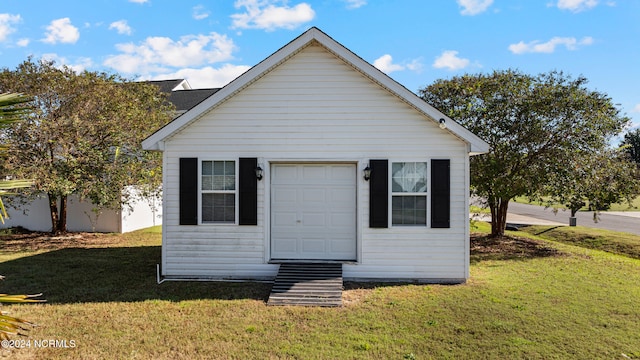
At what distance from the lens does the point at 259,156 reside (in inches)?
332

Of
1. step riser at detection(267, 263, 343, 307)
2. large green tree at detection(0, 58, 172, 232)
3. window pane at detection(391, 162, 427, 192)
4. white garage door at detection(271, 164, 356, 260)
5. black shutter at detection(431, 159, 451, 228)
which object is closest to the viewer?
step riser at detection(267, 263, 343, 307)

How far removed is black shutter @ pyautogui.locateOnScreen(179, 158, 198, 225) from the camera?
8.45 m

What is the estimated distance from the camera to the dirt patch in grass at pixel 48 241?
12.4 m

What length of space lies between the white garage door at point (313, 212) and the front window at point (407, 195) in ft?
3.14

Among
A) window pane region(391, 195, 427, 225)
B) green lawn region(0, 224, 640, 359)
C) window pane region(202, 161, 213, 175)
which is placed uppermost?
window pane region(202, 161, 213, 175)

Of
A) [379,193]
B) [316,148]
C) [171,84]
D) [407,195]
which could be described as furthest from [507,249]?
[171,84]

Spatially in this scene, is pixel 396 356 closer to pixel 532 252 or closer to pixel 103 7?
pixel 532 252

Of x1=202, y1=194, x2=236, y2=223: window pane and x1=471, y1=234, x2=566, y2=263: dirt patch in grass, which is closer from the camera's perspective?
x1=202, y1=194, x2=236, y2=223: window pane

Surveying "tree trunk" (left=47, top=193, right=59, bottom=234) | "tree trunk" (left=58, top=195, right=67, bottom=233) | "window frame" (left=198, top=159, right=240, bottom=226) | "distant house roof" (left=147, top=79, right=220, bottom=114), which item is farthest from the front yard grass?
"distant house roof" (left=147, top=79, right=220, bottom=114)

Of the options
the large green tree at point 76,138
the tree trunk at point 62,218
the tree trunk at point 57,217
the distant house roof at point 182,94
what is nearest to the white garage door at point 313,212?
the large green tree at point 76,138

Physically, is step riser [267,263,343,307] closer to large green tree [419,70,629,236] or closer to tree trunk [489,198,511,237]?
large green tree [419,70,629,236]

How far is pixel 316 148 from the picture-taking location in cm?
841

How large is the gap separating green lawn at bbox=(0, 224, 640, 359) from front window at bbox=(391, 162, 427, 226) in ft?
4.97

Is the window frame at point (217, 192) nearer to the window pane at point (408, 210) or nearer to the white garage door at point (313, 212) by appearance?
the white garage door at point (313, 212)
